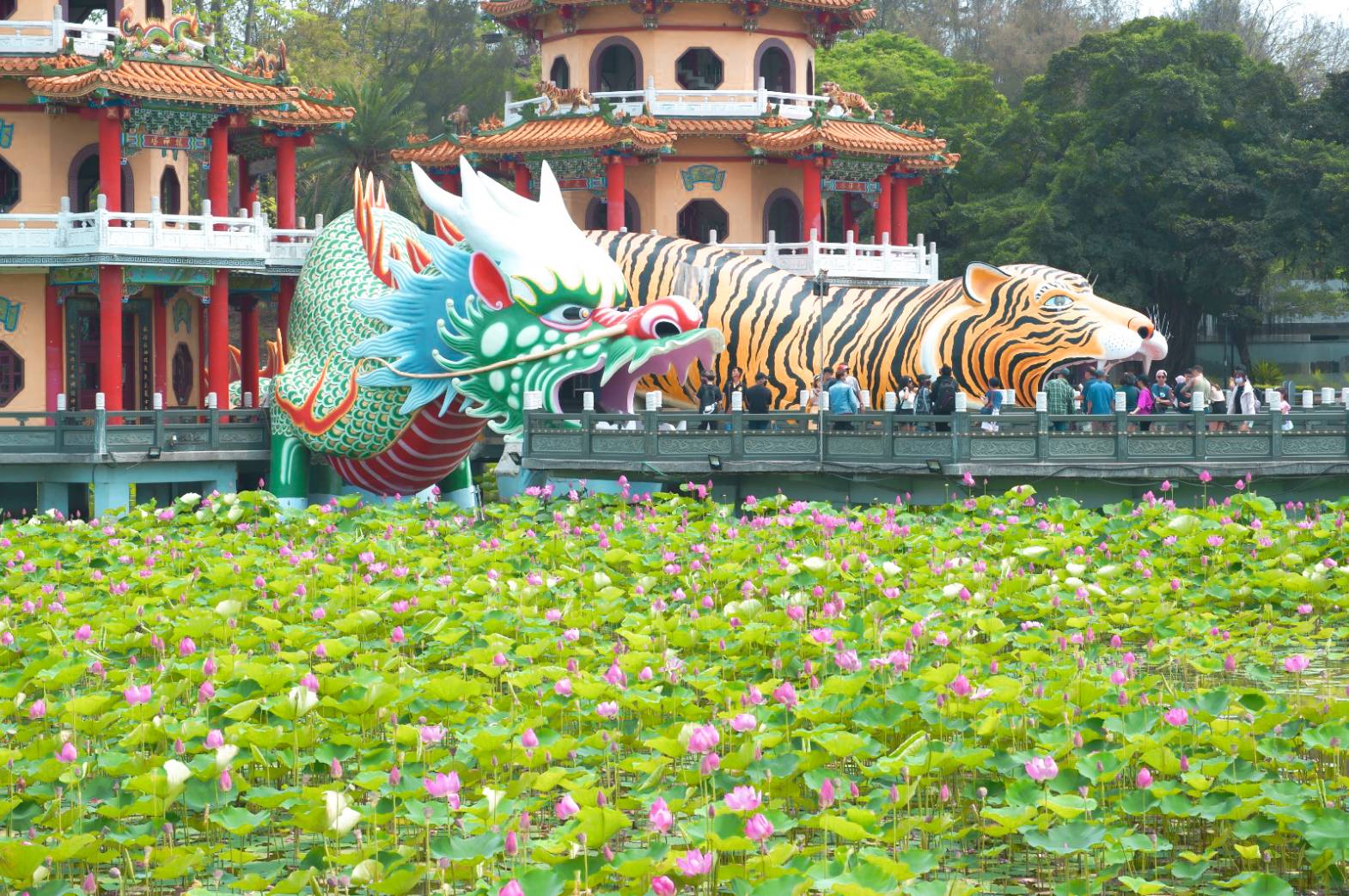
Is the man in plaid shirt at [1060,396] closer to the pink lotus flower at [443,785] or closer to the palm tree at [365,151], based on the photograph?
the pink lotus flower at [443,785]

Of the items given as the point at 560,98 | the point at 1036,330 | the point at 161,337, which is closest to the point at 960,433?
the point at 1036,330

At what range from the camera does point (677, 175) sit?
32.7 meters

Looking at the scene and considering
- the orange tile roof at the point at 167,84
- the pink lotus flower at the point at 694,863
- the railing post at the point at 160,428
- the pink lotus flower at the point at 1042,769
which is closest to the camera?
the pink lotus flower at the point at 694,863

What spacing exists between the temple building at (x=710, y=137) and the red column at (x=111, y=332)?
7.28 m

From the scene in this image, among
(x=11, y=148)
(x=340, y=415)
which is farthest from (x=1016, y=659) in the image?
(x=11, y=148)

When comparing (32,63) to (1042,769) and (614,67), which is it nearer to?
(614,67)

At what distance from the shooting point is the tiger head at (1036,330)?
2391cm

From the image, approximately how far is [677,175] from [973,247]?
39.8 feet

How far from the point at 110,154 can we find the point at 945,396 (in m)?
12.7

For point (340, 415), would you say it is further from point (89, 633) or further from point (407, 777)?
point (407, 777)

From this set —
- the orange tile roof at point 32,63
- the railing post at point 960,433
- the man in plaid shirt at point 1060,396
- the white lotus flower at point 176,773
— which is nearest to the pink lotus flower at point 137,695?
the white lotus flower at point 176,773

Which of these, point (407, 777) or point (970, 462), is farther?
point (970, 462)

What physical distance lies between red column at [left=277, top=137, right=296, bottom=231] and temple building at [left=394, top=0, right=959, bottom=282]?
336 cm

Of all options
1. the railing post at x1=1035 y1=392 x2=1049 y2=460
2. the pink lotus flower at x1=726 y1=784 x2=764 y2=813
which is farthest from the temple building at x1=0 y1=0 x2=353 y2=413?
the pink lotus flower at x1=726 y1=784 x2=764 y2=813
